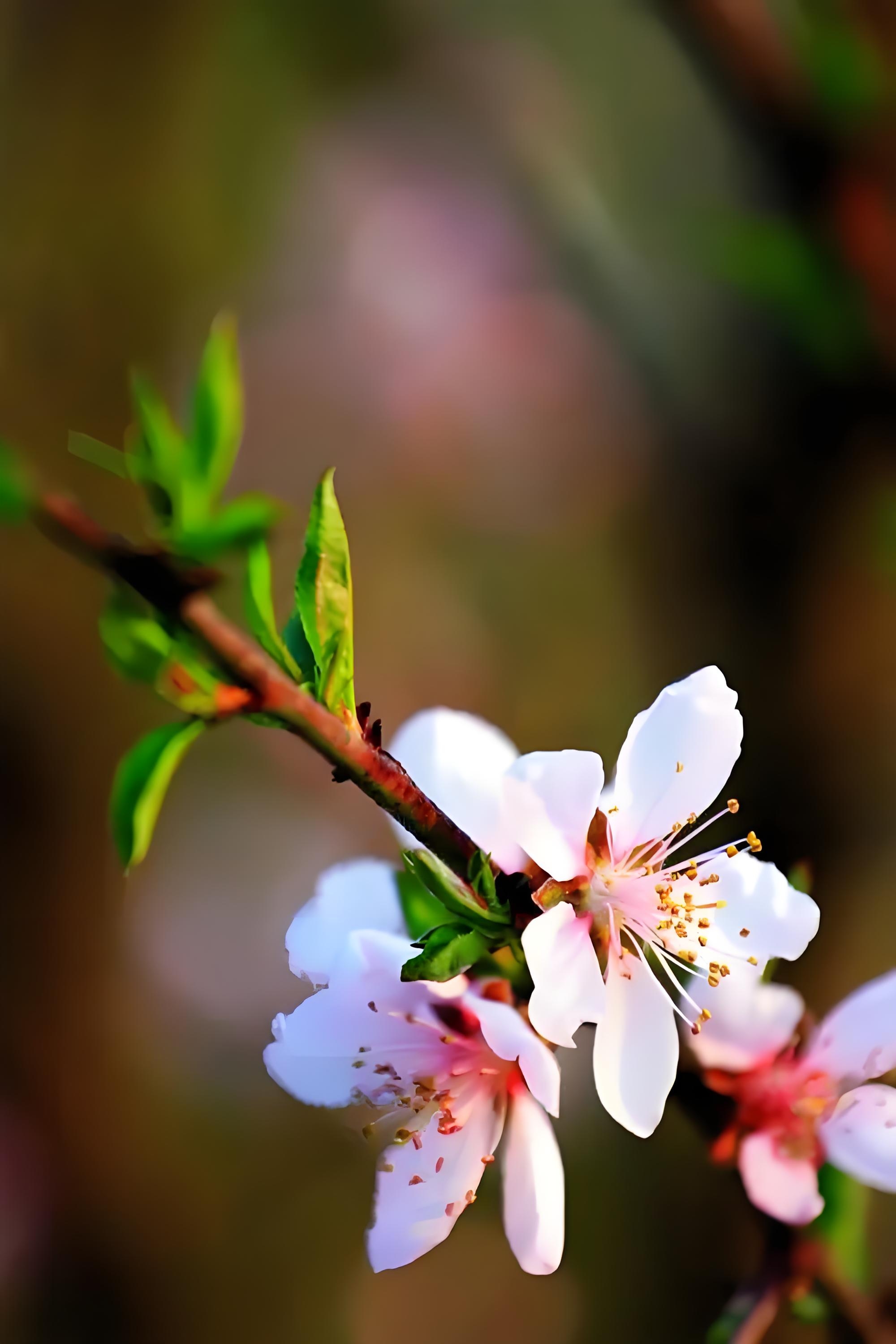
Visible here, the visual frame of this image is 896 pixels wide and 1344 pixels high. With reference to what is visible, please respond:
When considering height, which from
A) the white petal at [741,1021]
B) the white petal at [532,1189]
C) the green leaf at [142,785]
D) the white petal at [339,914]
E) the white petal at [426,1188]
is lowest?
the white petal at [741,1021]

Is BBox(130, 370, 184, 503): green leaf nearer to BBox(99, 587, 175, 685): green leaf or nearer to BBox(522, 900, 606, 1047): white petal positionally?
BBox(99, 587, 175, 685): green leaf

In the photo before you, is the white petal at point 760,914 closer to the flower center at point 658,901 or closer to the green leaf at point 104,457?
the flower center at point 658,901

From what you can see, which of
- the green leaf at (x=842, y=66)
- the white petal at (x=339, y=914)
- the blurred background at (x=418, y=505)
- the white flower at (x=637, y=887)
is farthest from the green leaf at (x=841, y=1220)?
the green leaf at (x=842, y=66)

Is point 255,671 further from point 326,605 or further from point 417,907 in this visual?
point 417,907

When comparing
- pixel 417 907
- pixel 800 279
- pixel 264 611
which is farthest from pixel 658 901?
pixel 800 279

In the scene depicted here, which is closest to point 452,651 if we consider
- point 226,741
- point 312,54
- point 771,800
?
point 226,741
